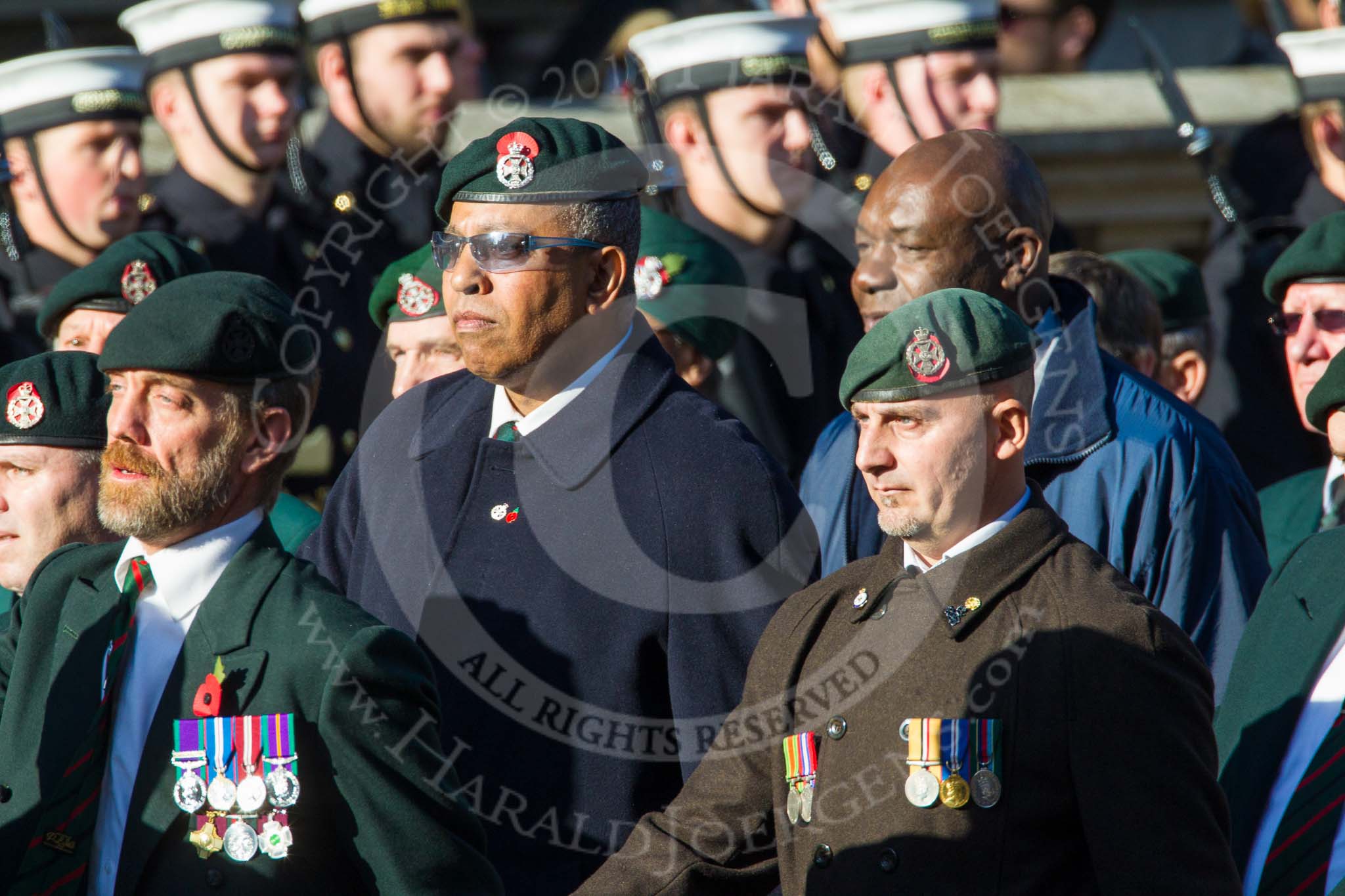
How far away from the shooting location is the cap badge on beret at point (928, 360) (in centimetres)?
361

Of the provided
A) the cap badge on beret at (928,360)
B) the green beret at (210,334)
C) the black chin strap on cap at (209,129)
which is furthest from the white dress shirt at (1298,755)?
the black chin strap on cap at (209,129)

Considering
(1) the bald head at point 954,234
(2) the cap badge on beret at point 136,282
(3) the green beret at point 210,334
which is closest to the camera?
(3) the green beret at point 210,334

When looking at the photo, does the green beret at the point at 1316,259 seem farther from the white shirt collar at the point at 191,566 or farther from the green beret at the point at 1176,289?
the white shirt collar at the point at 191,566

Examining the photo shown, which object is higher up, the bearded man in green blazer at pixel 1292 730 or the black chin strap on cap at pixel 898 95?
the black chin strap on cap at pixel 898 95

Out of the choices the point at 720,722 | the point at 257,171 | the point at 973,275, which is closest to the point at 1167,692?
the point at 720,722

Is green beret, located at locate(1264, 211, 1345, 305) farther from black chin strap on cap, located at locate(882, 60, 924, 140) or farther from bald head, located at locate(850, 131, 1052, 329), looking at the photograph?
black chin strap on cap, located at locate(882, 60, 924, 140)

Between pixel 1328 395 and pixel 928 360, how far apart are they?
1.03m

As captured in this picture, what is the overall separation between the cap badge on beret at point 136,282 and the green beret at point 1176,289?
2805 mm

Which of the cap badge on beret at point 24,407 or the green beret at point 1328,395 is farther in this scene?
the cap badge on beret at point 24,407

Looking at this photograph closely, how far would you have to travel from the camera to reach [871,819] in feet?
11.3

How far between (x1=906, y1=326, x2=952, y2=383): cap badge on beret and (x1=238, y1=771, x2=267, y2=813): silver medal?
1.31m

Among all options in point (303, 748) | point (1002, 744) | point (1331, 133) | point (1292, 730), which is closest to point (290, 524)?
point (303, 748)

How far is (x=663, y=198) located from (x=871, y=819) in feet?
12.1

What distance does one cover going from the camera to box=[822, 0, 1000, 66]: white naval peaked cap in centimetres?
670
